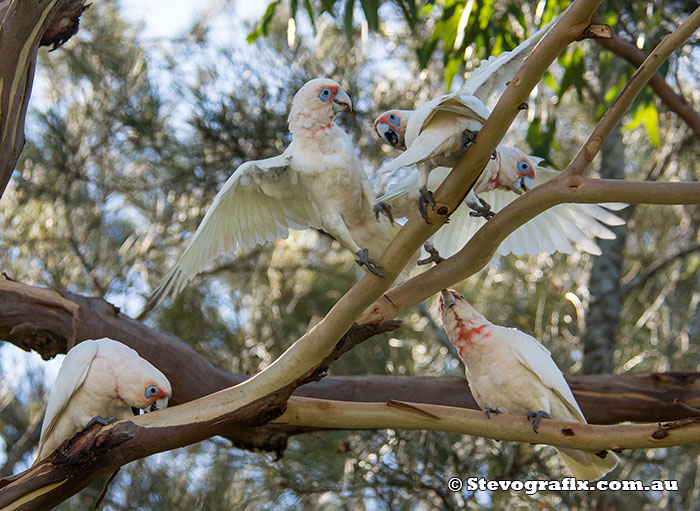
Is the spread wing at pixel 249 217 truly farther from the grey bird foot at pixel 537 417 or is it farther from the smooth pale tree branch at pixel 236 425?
the grey bird foot at pixel 537 417

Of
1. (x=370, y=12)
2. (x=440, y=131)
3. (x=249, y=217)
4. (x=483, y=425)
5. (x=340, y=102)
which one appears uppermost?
(x=370, y=12)

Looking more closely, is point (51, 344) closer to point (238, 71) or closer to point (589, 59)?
point (238, 71)

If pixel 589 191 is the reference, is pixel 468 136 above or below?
above

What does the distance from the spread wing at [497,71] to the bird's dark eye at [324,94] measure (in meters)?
0.37

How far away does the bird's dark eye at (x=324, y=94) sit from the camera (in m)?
2.12

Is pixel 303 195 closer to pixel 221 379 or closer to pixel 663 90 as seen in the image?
pixel 221 379

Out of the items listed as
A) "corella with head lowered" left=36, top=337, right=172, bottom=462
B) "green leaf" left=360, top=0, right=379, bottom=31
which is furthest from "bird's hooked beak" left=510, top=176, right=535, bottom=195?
"corella with head lowered" left=36, top=337, right=172, bottom=462

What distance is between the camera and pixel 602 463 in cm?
206

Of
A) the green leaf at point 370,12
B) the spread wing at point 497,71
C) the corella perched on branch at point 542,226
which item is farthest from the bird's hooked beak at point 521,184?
the green leaf at point 370,12

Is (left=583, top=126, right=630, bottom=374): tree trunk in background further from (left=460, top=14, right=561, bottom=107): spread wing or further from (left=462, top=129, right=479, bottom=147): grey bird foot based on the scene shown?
(left=462, top=129, right=479, bottom=147): grey bird foot

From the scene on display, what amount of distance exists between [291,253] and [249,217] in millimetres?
1790

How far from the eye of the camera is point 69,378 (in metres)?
1.87

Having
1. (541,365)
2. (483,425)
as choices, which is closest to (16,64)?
(483,425)

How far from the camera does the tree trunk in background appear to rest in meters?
3.31
